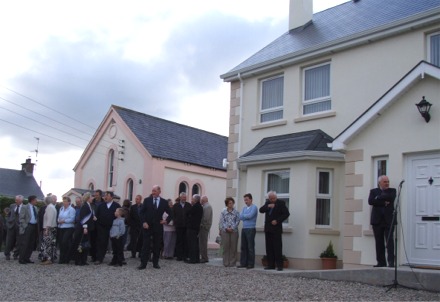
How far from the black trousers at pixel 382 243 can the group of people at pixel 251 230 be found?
2.76 m

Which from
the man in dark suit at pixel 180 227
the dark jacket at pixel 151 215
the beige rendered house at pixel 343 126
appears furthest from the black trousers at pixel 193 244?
the dark jacket at pixel 151 215

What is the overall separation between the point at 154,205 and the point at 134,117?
18.9 meters

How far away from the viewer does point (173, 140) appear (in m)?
31.8

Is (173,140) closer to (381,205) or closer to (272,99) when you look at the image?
(272,99)

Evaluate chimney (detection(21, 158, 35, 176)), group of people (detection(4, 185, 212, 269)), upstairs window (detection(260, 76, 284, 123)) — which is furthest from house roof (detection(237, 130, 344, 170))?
chimney (detection(21, 158, 35, 176))

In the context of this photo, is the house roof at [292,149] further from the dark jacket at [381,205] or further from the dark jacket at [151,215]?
the dark jacket at [151,215]

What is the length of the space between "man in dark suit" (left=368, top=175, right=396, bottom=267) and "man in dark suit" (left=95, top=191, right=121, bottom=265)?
22.4ft

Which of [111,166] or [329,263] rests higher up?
[111,166]

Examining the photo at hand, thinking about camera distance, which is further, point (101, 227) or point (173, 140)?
point (173, 140)

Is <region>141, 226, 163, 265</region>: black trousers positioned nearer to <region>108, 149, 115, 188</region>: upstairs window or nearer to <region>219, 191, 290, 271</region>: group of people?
<region>219, 191, 290, 271</region>: group of people

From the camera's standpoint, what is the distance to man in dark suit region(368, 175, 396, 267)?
1138cm

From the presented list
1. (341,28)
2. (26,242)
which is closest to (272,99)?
(341,28)

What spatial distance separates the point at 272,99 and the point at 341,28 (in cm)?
310

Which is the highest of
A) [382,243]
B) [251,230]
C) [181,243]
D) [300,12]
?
[300,12]
